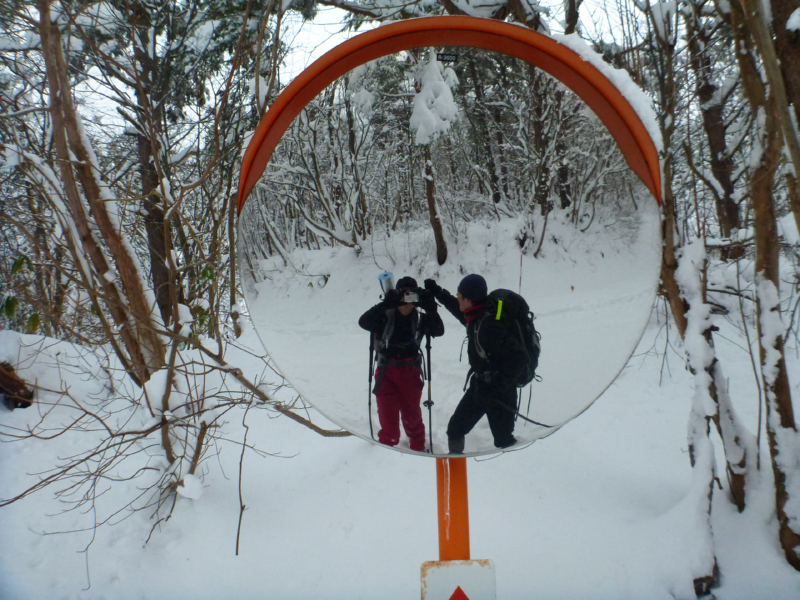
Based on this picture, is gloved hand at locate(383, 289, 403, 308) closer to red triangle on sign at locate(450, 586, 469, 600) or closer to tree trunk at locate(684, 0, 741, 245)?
red triangle on sign at locate(450, 586, 469, 600)

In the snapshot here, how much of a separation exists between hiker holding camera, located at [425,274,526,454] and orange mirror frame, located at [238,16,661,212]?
0.43 meters

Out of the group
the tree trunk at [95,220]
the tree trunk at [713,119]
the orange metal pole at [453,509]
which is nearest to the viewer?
the orange metal pole at [453,509]

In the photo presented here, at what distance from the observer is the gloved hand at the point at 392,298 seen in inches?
32.5

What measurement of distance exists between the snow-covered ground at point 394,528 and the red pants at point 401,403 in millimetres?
2115

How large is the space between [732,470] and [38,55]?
6084 millimetres

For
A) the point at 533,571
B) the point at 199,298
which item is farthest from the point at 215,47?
the point at 533,571

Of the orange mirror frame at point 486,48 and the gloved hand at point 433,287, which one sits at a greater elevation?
the orange mirror frame at point 486,48

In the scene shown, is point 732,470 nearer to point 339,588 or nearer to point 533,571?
point 533,571

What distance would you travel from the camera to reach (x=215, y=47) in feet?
17.6

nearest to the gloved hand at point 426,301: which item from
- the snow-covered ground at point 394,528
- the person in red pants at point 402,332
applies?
the person in red pants at point 402,332

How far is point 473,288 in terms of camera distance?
0.81 m

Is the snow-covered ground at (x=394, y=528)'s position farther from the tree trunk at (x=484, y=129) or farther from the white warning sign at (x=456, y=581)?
the tree trunk at (x=484, y=129)

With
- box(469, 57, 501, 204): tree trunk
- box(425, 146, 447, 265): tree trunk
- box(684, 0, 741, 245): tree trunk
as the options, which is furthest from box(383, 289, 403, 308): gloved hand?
box(684, 0, 741, 245): tree trunk

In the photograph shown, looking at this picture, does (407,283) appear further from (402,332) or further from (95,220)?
(95,220)
